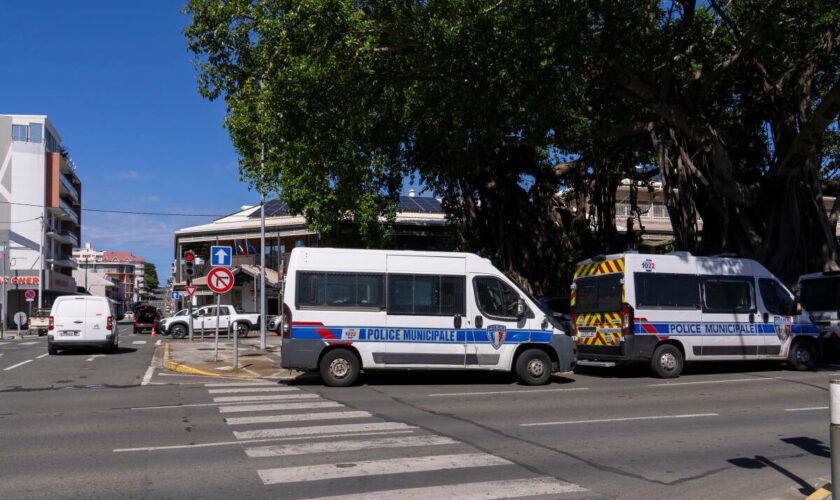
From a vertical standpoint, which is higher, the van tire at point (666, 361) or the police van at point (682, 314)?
the police van at point (682, 314)

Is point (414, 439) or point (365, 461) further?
point (414, 439)

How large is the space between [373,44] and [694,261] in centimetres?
881

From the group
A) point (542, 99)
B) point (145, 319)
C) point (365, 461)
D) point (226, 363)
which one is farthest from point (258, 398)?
point (145, 319)

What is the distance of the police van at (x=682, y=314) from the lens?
48.3ft

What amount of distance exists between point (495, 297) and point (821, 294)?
9.66 metres

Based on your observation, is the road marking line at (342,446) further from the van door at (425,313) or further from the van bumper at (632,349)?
the van bumper at (632,349)

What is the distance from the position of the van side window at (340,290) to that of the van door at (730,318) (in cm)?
710

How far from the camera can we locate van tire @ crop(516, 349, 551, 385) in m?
13.8

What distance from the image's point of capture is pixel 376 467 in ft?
22.0

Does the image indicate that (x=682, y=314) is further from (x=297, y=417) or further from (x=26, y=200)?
(x=26, y=200)

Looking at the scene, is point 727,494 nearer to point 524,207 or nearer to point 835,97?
point 835,97

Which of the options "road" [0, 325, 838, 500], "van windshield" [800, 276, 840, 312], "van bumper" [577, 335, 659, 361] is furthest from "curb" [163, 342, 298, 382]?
"van windshield" [800, 276, 840, 312]

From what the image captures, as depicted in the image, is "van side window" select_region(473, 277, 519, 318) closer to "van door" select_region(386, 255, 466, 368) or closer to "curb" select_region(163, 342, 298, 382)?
"van door" select_region(386, 255, 466, 368)

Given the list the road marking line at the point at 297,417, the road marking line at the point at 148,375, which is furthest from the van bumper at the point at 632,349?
the road marking line at the point at 148,375
